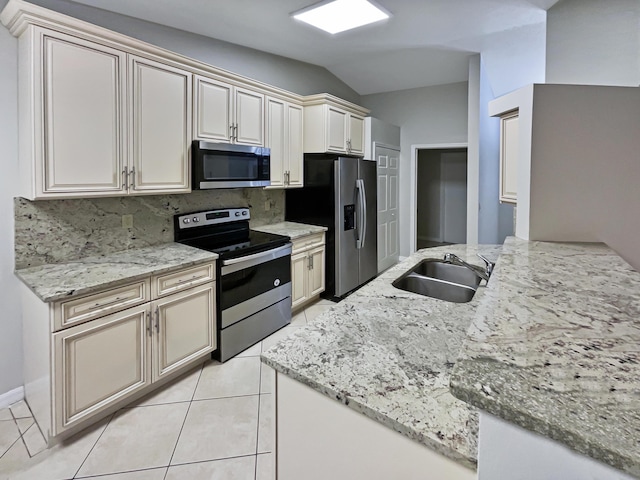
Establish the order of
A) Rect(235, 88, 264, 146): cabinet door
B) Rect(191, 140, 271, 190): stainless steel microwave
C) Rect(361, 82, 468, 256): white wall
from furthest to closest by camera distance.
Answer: Rect(361, 82, 468, 256): white wall < Rect(235, 88, 264, 146): cabinet door < Rect(191, 140, 271, 190): stainless steel microwave

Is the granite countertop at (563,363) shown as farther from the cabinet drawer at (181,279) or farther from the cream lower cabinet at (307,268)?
the cream lower cabinet at (307,268)

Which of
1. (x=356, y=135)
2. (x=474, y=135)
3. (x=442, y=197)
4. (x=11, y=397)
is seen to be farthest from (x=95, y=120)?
(x=442, y=197)

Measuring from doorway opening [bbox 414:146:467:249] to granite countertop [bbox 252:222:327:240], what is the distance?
13.3ft

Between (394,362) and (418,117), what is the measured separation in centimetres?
503

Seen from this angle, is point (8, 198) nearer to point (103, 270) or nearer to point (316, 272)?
point (103, 270)

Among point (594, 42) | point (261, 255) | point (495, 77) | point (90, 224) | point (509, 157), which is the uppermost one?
point (495, 77)

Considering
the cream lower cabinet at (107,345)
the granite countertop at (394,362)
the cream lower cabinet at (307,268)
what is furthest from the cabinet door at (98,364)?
the cream lower cabinet at (307,268)

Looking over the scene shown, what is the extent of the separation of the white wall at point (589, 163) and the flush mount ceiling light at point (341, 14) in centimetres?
176

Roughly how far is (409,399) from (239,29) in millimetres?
3357

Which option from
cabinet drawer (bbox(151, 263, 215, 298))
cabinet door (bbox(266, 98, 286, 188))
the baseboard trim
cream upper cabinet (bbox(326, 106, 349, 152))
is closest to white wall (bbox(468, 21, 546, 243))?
cream upper cabinet (bbox(326, 106, 349, 152))

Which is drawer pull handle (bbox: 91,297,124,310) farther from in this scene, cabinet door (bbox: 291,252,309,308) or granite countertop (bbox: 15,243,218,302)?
cabinet door (bbox: 291,252,309,308)

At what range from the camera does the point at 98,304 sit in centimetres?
198

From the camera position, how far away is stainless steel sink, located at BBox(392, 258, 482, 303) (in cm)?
197

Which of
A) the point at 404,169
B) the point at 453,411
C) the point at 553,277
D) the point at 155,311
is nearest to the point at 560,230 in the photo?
the point at 553,277
